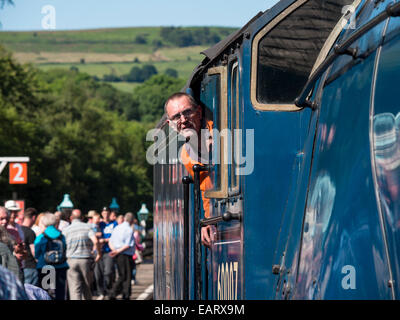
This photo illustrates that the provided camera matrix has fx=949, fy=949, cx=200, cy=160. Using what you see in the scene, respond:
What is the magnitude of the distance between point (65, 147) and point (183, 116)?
86985mm

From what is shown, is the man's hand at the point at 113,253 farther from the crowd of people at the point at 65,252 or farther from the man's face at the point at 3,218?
the man's face at the point at 3,218

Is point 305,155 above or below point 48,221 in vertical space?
above

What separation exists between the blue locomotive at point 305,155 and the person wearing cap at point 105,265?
49.2 ft

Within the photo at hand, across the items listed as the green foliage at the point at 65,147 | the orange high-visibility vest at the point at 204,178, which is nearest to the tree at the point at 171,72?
the green foliage at the point at 65,147

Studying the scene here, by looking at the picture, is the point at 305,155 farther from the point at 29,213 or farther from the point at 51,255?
the point at 29,213

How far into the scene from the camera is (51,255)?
53.0 ft

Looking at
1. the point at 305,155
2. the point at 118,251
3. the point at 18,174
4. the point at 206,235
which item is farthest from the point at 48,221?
the point at 18,174

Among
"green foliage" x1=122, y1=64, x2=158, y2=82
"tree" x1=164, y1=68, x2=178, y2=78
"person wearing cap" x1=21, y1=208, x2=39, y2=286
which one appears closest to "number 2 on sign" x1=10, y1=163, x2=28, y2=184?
"person wearing cap" x1=21, y1=208, x2=39, y2=286

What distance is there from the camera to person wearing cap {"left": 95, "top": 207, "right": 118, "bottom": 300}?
22942 millimetres

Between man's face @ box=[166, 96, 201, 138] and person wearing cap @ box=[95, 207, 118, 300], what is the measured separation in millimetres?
16559

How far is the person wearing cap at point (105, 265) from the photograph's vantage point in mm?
22942

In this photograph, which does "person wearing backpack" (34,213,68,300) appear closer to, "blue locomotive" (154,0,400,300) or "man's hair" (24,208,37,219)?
"man's hair" (24,208,37,219)
